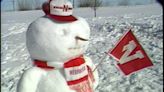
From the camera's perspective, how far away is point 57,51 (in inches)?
113

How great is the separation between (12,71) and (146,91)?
6.69 ft

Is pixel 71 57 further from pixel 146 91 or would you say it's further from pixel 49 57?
pixel 146 91

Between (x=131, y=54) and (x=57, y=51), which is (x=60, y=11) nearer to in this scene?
(x=57, y=51)

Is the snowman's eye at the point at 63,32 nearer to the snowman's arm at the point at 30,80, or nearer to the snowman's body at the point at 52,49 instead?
the snowman's body at the point at 52,49

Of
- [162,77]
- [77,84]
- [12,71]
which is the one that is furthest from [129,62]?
[12,71]

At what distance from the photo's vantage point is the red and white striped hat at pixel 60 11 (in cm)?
285

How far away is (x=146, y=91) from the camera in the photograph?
199 inches

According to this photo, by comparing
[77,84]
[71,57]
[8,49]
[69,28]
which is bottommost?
[8,49]

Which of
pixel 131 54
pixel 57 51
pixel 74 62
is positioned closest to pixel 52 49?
pixel 57 51

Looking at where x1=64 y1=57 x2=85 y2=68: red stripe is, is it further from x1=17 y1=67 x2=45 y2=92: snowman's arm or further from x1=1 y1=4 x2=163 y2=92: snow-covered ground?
x1=1 y1=4 x2=163 y2=92: snow-covered ground

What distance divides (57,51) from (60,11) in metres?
0.27

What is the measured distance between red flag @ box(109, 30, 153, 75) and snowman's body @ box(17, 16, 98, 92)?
282mm

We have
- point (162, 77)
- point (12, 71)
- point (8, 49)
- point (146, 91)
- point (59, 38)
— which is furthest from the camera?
point (8, 49)

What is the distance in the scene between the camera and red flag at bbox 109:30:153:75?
305 centimetres
